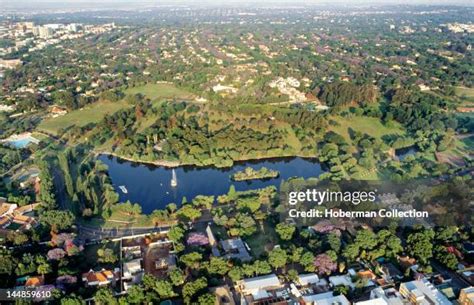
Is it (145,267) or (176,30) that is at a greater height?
(176,30)

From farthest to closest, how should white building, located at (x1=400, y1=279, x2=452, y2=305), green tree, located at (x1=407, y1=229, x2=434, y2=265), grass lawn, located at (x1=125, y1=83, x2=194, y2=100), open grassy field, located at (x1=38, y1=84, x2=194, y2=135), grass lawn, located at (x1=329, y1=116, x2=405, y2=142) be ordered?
grass lawn, located at (x1=125, y1=83, x2=194, y2=100)
open grassy field, located at (x1=38, y1=84, x2=194, y2=135)
grass lawn, located at (x1=329, y1=116, x2=405, y2=142)
green tree, located at (x1=407, y1=229, x2=434, y2=265)
white building, located at (x1=400, y1=279, x2=452, y2=305)

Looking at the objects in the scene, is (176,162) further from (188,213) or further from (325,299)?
(325,299)

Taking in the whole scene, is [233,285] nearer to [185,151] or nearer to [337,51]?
[185,151]

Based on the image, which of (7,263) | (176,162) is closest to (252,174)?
(176,162)

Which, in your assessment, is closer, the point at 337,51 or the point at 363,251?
the point at 363,251

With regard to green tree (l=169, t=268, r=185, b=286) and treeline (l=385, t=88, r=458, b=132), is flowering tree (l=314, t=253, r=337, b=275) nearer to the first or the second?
green tree (l=169, t=268, r=185, b=286)

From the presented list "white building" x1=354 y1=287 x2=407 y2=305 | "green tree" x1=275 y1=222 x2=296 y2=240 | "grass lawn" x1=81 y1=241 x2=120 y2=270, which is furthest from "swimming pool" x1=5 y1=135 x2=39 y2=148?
"white building" x1=354 y1=287 x2=407 y2=305

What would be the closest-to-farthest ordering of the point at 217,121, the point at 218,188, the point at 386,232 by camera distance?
the point at 386,232
the point at 218,188
the point at 217,121

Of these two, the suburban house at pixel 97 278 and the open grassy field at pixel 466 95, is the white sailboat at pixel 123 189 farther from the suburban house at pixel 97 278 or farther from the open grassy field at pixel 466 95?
the open grassy field at pixel 466 95

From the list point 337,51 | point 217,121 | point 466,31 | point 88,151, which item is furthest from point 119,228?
point 466,31
